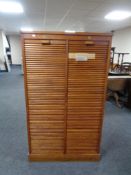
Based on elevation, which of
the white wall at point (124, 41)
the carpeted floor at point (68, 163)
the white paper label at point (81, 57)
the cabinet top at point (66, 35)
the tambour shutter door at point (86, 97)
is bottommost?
the carpeted floor at point (68, 163)

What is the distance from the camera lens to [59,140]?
6.06 feet

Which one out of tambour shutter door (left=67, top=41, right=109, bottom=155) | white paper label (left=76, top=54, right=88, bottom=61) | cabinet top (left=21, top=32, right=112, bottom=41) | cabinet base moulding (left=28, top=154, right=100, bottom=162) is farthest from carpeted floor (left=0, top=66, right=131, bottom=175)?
cabinet top (left=21, top=32, right=112, bottom=41)

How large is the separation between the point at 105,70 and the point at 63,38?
0.55 meters

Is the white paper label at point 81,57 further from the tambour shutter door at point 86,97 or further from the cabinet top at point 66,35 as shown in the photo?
the cabinet top at point 66,35

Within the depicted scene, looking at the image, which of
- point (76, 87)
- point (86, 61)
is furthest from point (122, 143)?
point (86, 61)

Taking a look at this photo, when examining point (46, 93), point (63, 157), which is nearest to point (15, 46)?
point (46, 93)

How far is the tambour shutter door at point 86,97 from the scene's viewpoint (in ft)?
5.19

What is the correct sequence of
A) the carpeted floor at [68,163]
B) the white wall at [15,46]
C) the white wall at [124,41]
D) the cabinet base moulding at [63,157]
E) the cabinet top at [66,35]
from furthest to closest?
the white wall at [15,46], the white wall at [124,41], the cabinet base moulding at [63,157], the carpeted floor at [68,163], the cabinet top at [66,35]

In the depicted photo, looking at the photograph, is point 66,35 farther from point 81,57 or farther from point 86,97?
point 86,97

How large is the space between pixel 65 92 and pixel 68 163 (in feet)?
2.94

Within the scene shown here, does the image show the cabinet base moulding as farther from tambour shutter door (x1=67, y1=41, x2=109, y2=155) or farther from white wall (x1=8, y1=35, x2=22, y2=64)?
white wall (x1=8, y1=35, x2=22, y2=64)

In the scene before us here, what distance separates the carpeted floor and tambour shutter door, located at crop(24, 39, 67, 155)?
0.21 m

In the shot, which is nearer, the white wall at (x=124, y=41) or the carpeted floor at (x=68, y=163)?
the carpeted floor at (x=68, y=163)

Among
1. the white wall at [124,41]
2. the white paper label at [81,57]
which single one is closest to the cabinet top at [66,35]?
the white paper label at [81,57]
